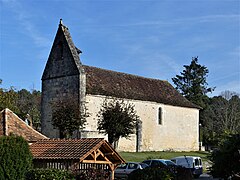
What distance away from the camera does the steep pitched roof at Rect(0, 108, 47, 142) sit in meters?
24.6

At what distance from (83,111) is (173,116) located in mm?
15764

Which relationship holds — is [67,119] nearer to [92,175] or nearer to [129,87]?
[129,87]

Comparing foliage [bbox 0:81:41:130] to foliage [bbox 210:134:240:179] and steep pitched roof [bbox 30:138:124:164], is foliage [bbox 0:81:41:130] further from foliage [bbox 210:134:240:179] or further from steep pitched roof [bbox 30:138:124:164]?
foliage [bbox 210:134:240:179]

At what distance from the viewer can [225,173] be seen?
16.1 m

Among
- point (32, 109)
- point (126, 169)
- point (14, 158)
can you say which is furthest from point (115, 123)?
point (32, 109)

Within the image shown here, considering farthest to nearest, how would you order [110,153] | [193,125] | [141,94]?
[193,125] < [141,94] < [110,153]

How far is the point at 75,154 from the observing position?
2077 centimetres

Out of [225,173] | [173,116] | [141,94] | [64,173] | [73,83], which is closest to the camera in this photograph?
[225,173]

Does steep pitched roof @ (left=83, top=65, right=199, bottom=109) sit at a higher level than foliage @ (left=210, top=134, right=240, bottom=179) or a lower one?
higher

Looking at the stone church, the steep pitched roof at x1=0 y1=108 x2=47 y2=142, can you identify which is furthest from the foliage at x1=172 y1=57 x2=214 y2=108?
the steep pitched roof at x1=0 y1=108 x2=47 y2=142

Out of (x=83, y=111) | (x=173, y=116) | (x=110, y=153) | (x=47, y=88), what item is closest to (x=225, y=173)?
(x=110, y=153)

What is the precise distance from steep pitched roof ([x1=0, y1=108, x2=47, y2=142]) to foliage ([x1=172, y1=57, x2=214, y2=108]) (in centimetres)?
5963

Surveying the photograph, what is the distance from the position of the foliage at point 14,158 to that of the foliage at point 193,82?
63.9 meters

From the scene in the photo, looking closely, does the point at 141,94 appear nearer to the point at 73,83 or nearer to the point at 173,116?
the point at 173,116
